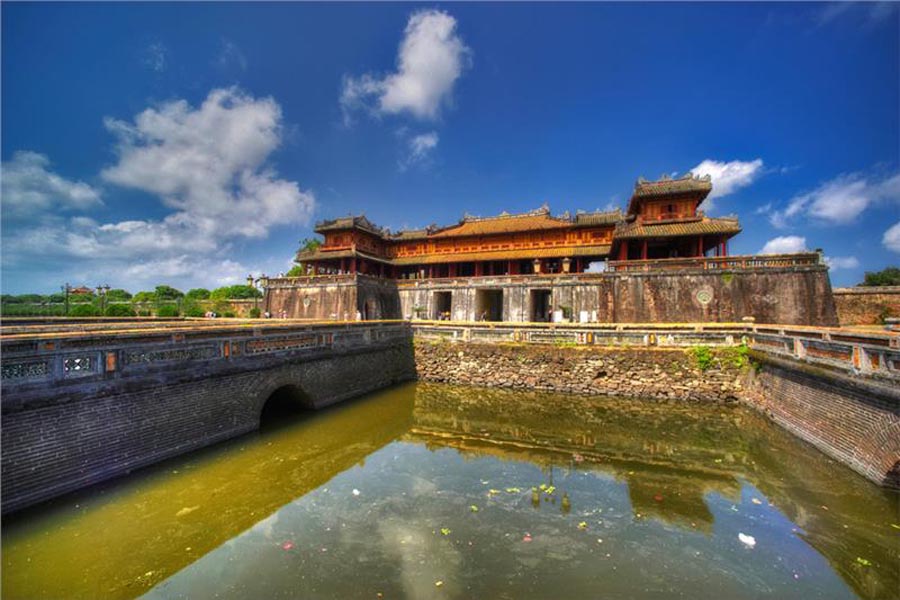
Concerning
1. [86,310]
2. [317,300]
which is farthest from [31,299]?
[317,300]

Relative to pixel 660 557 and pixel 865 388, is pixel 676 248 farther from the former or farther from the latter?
pixel 660 557

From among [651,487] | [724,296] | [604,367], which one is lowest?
[651,487]

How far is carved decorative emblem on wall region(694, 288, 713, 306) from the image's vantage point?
21.0m

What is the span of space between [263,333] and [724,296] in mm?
22284

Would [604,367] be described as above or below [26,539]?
above

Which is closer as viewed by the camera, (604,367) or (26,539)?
(26,539)

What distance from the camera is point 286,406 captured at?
13.4 meters

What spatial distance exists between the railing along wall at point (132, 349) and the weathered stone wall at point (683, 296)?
16.3m

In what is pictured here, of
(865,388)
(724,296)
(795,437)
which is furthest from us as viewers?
(724,296)

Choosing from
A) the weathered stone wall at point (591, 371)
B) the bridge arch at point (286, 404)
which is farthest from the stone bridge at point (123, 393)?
the weathered stone wall at point (591, 371)

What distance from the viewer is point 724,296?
68.2 ft

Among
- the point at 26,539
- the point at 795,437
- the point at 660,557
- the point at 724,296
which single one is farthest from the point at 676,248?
the point at 26,539

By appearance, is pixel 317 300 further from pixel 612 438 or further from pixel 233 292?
pixel 233 292

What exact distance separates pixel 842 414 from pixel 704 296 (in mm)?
13916
